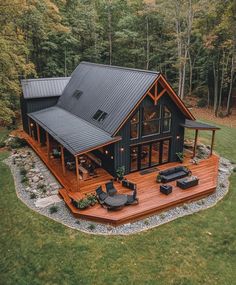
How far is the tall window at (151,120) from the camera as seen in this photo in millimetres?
14200

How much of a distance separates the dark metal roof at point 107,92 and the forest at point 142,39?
18.9 ft

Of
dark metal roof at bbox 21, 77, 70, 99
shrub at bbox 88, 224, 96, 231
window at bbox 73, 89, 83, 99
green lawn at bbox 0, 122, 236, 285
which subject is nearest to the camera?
green lawn at bbox 0, 122, 236, 285

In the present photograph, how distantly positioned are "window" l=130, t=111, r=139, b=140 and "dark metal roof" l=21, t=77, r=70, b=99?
345 inches

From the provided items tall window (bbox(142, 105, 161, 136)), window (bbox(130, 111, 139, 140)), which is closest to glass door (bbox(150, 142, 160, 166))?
tall window (bbox(142, 105, 161, 136))

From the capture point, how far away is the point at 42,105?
66.0ft

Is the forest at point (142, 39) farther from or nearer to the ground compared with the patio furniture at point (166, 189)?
farther from the ground

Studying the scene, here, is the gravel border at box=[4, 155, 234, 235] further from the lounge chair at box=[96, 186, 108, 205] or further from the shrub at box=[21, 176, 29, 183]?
the lounge chair at box=[96, 186, 108, 205]

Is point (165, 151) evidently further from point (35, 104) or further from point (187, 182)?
point (35, 104)

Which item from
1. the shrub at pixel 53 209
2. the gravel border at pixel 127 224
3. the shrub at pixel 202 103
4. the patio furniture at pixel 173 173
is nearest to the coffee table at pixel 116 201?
the gravel border at pixel 127 224

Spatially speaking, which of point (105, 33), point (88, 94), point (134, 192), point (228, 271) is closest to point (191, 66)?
point (105, 33)

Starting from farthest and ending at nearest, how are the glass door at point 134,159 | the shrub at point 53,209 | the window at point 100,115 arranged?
the window at point 100,115 → the glass door at point 134,159 → the shrub at point 53,209

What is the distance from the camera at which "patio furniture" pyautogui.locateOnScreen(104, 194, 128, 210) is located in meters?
11.2

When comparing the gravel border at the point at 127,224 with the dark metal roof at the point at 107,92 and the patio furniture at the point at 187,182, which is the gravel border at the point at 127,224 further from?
the dark metal roof at the point at 107,92

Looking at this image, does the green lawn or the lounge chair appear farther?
the lounge chair
